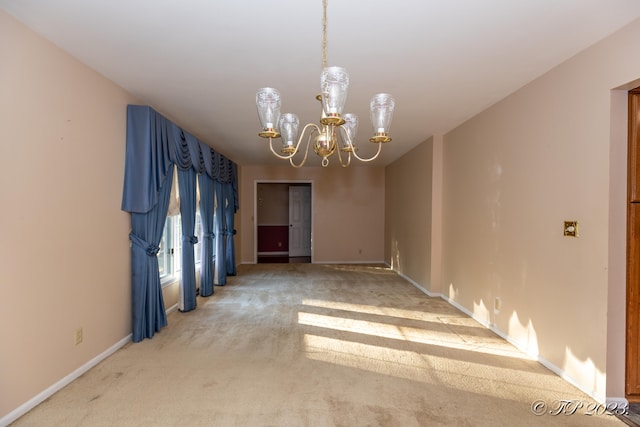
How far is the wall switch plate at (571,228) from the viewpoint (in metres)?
2.67

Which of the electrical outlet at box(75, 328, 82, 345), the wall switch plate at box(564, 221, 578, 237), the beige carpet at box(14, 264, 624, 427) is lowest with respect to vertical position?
the beige carpet at box(14, 264, 624, 427)

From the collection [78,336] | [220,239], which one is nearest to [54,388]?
[78,336]

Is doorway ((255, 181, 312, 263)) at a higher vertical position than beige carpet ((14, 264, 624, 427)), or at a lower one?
higher

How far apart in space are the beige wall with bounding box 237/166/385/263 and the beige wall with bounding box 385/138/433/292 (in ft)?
1.35

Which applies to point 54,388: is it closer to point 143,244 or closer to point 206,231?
point 143,244

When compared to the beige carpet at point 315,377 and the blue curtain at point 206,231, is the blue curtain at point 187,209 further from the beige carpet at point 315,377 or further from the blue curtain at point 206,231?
the blue curtain at point 206,231

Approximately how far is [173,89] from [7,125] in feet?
4.87

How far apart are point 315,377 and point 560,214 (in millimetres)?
2343

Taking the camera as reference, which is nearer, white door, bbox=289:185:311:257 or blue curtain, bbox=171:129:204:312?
blue curtain, bbox=171:129:204:312

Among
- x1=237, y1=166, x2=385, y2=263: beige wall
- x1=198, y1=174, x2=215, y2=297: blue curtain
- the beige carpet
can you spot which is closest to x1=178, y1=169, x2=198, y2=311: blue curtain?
the beige carpet

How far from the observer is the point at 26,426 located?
7.02 feet

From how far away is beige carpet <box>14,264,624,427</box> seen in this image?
2256 mm

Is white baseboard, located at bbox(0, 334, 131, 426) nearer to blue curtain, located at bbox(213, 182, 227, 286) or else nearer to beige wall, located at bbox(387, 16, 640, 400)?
blue curtain, located at bbox(213, 182, 227, 286)

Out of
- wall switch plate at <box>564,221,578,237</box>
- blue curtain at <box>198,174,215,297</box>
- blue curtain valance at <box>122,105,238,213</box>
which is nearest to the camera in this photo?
wall switch plate at <box>564,221,578,237</box>
